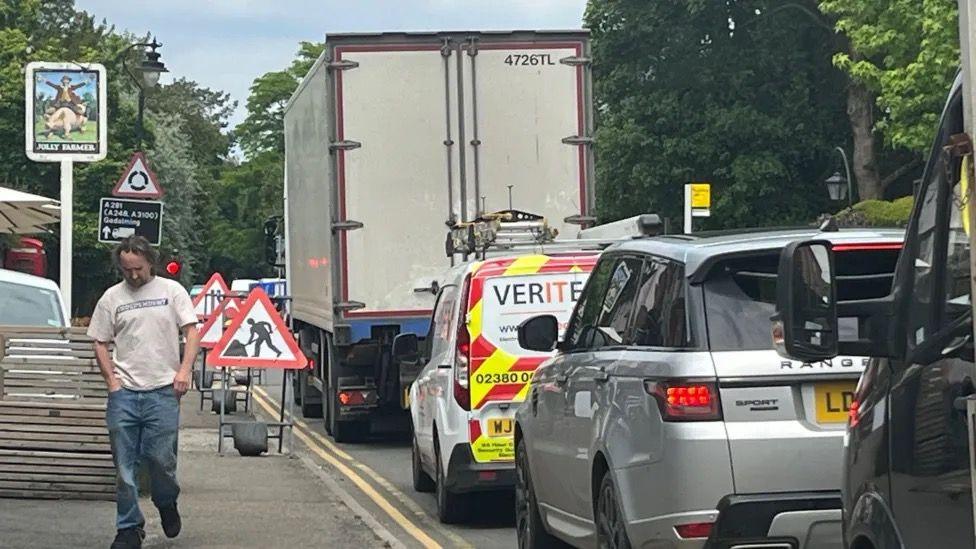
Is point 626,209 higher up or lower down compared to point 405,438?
higher up

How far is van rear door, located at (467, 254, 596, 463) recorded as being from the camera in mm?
12266

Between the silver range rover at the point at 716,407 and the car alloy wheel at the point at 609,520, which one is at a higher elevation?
the silver range rover at the point at 716,407

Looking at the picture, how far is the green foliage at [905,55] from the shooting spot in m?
39.1

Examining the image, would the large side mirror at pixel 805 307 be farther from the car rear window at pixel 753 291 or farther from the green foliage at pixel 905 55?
the green foliage at pixel 905 55

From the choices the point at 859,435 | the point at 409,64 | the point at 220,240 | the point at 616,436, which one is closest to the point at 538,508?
the point at 616,436

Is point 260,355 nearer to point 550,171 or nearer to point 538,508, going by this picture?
point 550,171

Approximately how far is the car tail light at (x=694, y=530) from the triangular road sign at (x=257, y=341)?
11.1 m

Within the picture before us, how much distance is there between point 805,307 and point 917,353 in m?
0.33

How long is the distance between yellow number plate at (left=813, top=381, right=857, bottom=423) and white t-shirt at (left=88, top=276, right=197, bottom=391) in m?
4.56

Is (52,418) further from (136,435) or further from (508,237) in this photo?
(508,237)

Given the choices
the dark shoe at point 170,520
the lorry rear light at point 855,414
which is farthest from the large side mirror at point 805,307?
the dark shoe at point 170,520

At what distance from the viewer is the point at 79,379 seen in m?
13.1

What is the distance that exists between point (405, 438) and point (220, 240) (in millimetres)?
90146

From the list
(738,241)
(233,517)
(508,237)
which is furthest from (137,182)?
(738,241)
